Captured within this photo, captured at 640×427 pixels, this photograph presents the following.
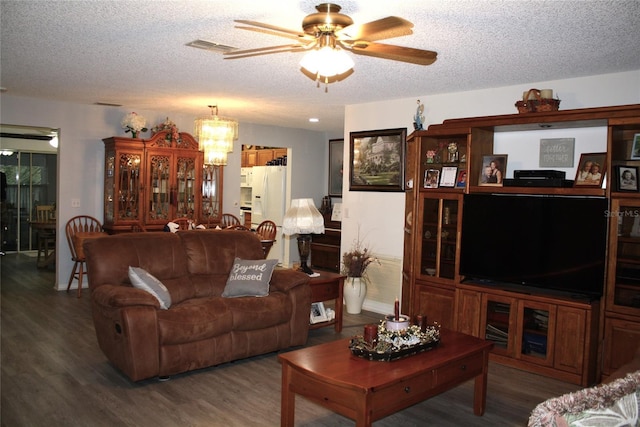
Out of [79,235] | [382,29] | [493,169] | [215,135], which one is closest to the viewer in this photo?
[382,29]

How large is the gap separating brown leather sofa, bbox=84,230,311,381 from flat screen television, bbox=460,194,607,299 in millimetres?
1619

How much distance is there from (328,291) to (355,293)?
39.5 inches

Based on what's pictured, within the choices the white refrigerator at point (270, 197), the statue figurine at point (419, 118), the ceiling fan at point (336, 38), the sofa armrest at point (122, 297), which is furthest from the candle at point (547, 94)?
the white refrigerator at point (270, 197)

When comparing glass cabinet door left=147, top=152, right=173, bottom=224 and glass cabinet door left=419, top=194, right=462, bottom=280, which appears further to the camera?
glass cabinet door left=147, top=152, right=173, bottom=224

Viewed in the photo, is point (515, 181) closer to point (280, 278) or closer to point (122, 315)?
point (280, 278)

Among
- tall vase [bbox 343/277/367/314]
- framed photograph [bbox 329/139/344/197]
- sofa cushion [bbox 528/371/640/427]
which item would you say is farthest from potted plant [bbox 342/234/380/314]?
sofa cushion [bbox 528/371/640/427]

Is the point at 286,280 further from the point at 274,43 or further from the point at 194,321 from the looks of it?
the point at 274,43

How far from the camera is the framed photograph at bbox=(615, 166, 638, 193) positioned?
3855 millimetres

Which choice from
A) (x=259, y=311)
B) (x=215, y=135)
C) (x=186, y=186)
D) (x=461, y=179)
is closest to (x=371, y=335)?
(x=259, y=311)

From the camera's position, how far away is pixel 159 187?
721 centimetres

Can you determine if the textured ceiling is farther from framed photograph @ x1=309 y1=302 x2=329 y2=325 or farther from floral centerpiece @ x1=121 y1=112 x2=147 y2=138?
framed photograph @ x1=309 y1=302 x2=329 y2=325

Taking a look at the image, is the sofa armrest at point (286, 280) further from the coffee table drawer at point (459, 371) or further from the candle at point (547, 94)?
the candle at point (547, 94)

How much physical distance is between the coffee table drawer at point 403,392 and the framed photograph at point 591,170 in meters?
2.21

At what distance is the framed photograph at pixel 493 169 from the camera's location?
464 centimetres
